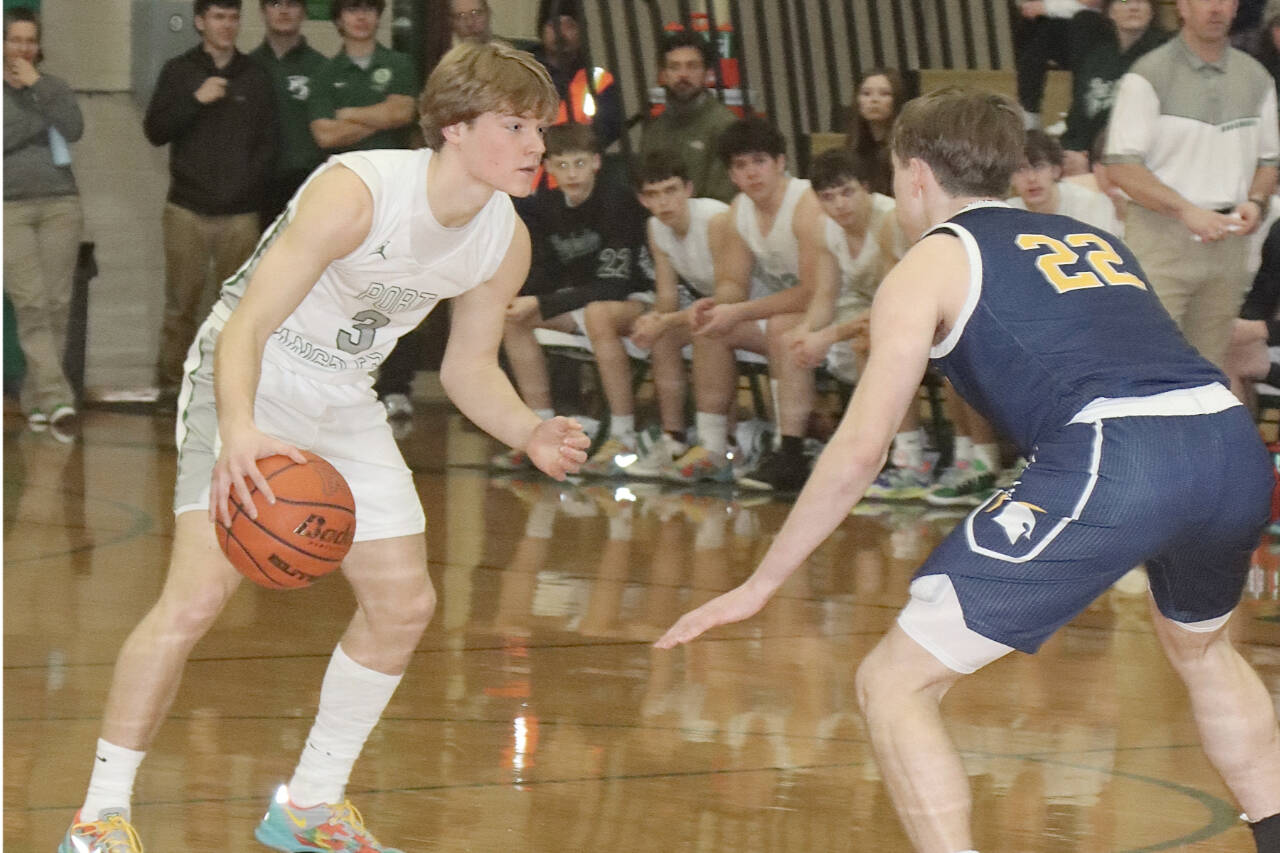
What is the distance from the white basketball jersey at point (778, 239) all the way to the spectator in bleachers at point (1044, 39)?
137 cm

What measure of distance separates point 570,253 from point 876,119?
1554 mm

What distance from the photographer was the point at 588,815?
3768 mm

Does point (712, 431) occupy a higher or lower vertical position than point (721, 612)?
lower

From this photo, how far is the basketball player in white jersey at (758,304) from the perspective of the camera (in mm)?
7941

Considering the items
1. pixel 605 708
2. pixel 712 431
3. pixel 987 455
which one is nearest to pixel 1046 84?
pixel 987 455

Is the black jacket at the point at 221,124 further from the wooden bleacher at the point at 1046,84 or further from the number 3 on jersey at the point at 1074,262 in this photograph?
the number 3 on jersey at the point at 1074,262

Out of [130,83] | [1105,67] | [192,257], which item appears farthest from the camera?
[130,83]

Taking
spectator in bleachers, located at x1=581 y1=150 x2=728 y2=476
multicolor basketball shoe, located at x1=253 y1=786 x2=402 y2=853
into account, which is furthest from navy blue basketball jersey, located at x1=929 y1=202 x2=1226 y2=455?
spectator in bleachers, located at x1=581 y1=150 x2=728 y2=476

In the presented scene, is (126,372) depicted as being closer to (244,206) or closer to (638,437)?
(244,206)

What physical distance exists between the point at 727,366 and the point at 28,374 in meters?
3.94

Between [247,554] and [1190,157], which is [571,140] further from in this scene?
[247,554]

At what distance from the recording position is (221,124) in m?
9.93

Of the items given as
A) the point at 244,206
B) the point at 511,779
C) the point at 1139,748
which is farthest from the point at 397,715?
the point at 244,206

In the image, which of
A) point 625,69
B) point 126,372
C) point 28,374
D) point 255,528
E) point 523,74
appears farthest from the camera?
point 126,372
